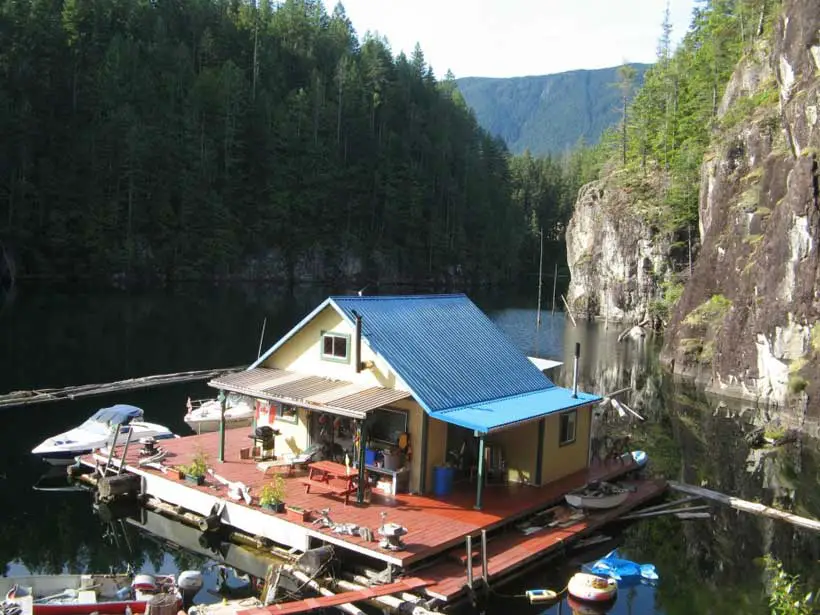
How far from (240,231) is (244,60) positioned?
35.6m

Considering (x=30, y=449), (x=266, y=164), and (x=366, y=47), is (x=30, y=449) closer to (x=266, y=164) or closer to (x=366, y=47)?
(x=266, y=164)

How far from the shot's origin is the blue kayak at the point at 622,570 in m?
18.0

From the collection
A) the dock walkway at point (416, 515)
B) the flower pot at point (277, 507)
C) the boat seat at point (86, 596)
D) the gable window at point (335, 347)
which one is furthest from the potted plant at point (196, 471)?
the boat seat at point (86, 596)

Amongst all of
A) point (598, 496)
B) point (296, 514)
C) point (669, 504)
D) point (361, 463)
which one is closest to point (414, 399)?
point (361, 463)

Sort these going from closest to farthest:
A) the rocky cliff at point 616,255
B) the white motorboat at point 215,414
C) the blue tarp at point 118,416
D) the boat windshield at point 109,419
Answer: the boat windshield at point 109,419 < the blue tarp at point 118,416 < the white motorboat at point 215,414 < the rocky cliff at point 616,255

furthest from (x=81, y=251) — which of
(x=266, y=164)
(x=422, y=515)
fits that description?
(x=422, y=515)

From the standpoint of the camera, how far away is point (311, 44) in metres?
134

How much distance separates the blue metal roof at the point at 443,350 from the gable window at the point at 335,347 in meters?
0.82

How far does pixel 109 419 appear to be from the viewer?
1041 inches

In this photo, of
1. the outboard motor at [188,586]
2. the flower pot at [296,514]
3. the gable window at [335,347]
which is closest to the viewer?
the outboard motor at [188,586]

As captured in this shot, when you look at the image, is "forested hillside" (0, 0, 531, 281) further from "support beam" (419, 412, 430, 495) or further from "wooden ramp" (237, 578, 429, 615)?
"wooden ramp" (237, 578, 429, 615)

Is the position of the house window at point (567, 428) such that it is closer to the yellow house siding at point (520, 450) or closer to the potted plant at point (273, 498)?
the yellow house siding at point (520, 450)

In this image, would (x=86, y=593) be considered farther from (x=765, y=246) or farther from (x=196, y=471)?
(x=765, y=246)

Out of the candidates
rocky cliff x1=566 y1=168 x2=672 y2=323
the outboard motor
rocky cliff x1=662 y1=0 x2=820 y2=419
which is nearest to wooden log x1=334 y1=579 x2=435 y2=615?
the outboard motor
